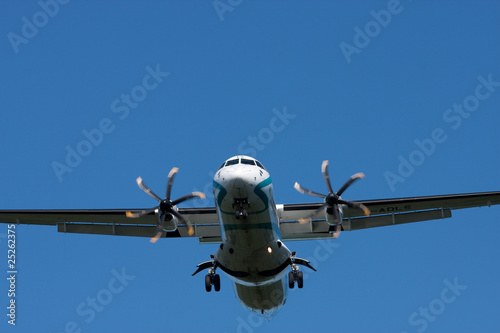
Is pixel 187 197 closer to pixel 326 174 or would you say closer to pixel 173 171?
pixel 173 171

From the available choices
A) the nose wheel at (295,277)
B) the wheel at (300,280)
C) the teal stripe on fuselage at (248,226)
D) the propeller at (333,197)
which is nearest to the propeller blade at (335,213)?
the propeller at (333,197)

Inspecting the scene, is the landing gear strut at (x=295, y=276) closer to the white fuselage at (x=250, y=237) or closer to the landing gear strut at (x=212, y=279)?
the white fuselage at (x=250, y=237)

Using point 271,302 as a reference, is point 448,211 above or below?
above

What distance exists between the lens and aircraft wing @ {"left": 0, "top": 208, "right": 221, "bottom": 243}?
25984 mm

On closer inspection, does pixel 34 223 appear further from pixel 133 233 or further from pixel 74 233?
pixel 133 233

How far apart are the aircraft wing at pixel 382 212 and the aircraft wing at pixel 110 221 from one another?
304 centimetres

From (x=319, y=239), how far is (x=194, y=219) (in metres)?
5.16

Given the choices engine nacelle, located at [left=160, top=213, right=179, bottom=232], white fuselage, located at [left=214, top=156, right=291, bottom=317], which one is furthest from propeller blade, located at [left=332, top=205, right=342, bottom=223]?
engine nacelle, located at [left=160, top=213, right=179, bottom=232]

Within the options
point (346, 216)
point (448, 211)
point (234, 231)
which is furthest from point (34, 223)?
point (448, 211)

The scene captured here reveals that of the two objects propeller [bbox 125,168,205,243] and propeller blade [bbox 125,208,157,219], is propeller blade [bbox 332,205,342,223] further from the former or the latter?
propeller blade [bbox 125,208,157,219]

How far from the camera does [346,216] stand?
26.6 metres

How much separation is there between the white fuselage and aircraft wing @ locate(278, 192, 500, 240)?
7.85 ft

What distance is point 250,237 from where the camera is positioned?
2189cm

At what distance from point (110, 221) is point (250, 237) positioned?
754cm
